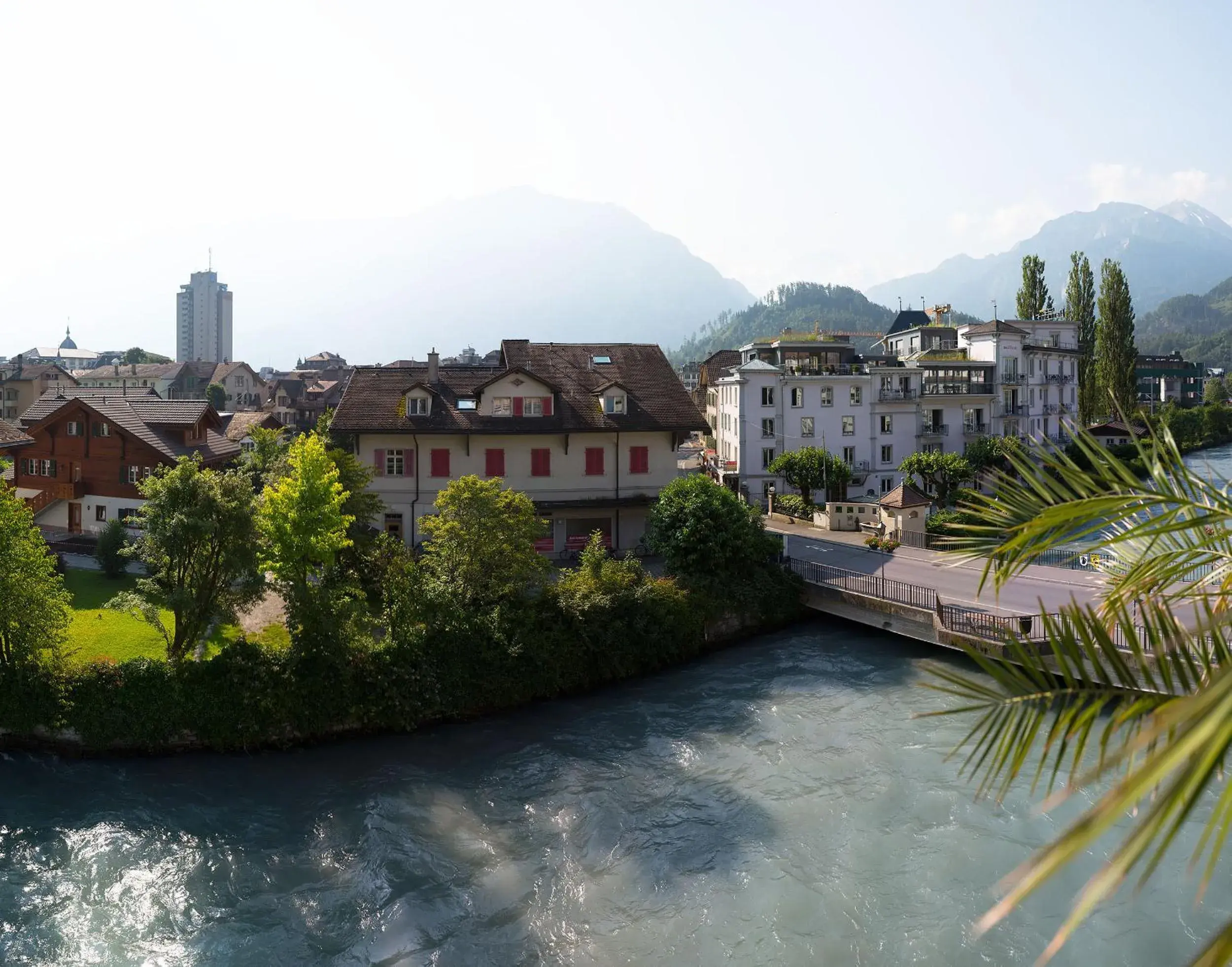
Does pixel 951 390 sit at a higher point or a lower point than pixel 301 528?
higher

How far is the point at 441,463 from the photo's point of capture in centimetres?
3972

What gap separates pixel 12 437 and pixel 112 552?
1491 cm

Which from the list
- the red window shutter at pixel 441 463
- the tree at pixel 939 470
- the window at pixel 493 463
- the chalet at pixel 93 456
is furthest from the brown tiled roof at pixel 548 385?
the tree at pixel 939 470

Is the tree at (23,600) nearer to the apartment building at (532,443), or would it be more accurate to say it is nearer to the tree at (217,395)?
the apartment building at (532,443)

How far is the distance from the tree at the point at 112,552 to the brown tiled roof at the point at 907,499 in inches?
1280

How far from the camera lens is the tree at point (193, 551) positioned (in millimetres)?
24562

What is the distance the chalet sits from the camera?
139 feet

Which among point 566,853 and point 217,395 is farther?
point 217,395

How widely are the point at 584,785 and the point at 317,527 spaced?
34.6 feet

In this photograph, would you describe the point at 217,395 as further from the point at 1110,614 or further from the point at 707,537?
the point at 1110,614

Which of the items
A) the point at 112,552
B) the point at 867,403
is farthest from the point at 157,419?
the point at 867,403

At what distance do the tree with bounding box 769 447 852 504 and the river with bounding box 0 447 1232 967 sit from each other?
2408 cm

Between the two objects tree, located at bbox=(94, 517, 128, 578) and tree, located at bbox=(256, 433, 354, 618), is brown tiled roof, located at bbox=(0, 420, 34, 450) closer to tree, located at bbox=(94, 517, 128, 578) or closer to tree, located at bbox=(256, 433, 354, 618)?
tree, located at bbox=(94, 517, 128, 578)

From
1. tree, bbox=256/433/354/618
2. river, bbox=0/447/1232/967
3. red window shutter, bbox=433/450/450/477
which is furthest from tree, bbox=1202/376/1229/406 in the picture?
tree, bbox=256/433/354/618
